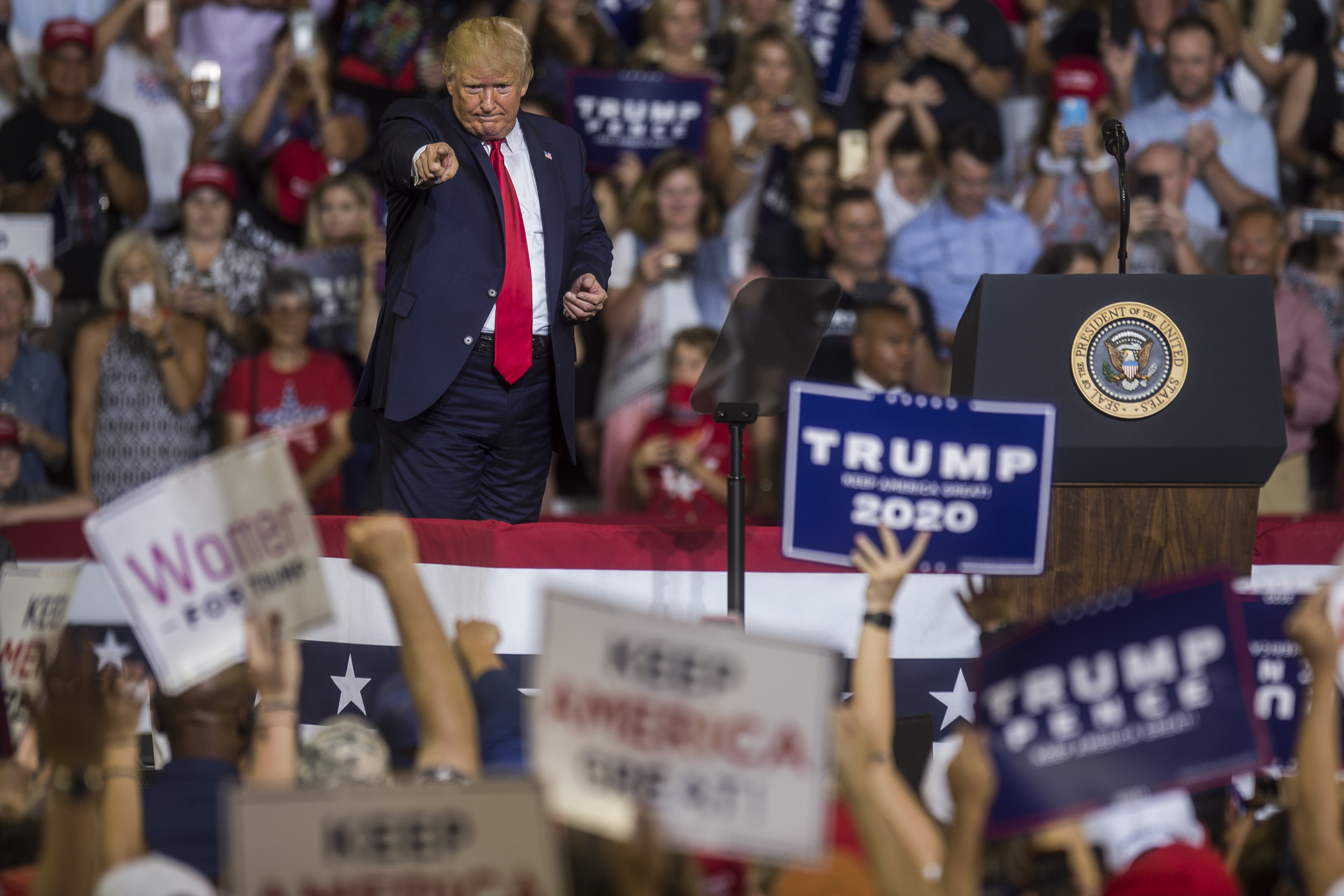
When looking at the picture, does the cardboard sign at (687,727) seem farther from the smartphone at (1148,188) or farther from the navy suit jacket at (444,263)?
the smartphone at (1148,188)

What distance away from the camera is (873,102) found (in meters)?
6.30

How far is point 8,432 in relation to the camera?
486cm

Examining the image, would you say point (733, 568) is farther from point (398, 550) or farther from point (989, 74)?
point (989, 74)

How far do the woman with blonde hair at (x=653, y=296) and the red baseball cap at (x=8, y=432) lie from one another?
1895 mm

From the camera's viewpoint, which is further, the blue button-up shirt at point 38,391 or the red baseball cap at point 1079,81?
the red baseball cap at point 1079,81

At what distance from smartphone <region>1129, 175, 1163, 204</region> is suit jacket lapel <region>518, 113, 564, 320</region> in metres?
2.82

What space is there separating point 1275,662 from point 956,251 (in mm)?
2759

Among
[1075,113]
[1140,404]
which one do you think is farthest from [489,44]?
[1075,113]

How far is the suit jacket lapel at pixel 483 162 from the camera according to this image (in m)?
3.29

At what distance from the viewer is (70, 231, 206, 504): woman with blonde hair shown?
5.18 m

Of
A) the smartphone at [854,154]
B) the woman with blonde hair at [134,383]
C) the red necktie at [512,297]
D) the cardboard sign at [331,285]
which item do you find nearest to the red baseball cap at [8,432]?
the woman with blonde hair at [134,383]

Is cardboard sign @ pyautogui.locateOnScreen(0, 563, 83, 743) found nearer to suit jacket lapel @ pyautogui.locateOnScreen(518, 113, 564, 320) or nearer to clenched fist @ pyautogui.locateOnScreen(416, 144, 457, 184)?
clenched fist @ pyautogui.locateOnScreen(416, 144, 457, 184)

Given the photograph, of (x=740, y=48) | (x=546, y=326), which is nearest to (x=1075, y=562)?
→ (x=546, y=326)

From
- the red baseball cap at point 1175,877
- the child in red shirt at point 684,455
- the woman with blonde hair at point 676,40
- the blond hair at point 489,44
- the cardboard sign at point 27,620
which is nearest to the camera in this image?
the red baseball cap at point 1175,877
